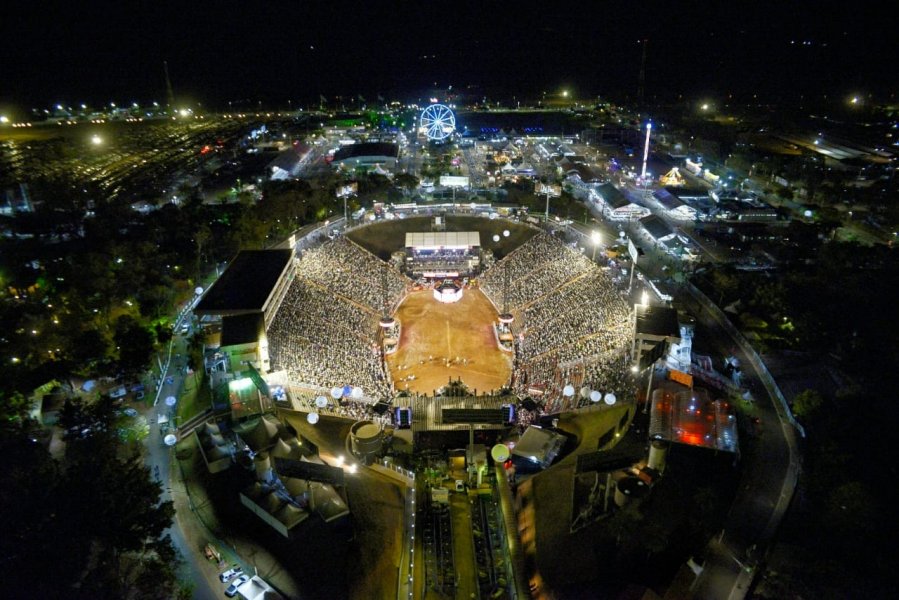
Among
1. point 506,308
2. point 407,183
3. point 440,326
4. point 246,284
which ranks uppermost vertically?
point 407,183

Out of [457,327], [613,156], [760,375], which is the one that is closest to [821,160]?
[613,156]

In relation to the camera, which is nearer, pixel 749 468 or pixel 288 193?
pixel 749 468

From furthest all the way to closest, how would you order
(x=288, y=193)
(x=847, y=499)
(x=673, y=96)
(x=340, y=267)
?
(x=673, y=96) → (x=288, y=193) → (x=340, y=267) → (x=847, y=499)

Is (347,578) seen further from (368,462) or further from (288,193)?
(288,193)

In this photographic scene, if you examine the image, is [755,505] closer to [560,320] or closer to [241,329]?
[560,320]

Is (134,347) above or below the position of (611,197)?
below

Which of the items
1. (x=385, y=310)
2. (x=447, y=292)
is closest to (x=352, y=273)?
(x=385, y=310)
